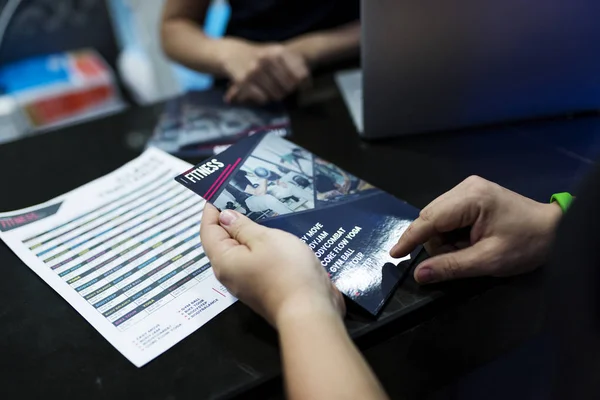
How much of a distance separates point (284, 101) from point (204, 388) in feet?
1.90

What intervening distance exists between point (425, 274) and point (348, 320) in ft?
0.31

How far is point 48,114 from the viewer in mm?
1659

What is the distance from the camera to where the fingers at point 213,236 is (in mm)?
468

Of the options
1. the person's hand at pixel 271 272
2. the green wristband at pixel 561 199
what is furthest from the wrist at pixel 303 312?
the green wristband at pixel 561 199

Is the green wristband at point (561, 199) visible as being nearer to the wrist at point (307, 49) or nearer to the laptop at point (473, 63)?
the laptop at point (473, 63)

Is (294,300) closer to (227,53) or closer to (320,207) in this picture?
(320,207)

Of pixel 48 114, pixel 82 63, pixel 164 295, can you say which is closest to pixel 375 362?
pixel 164 295

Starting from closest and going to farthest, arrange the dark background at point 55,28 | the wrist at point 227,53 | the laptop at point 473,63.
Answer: the laptop at point 473,63, the wrist at point 227,53, the dark background at point 55,28

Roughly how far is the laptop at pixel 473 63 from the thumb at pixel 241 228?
311 millimetres

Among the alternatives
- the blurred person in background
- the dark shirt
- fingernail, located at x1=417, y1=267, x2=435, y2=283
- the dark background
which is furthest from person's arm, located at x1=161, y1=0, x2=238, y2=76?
the dark background

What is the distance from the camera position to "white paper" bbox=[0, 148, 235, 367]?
1.54ft

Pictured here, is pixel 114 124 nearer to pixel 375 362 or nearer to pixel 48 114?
pixel 375 362

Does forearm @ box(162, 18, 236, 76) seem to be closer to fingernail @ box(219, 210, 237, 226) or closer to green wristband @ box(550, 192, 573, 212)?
fingernail @ box(219, 210, 237, 226)

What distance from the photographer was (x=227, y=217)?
50cm
